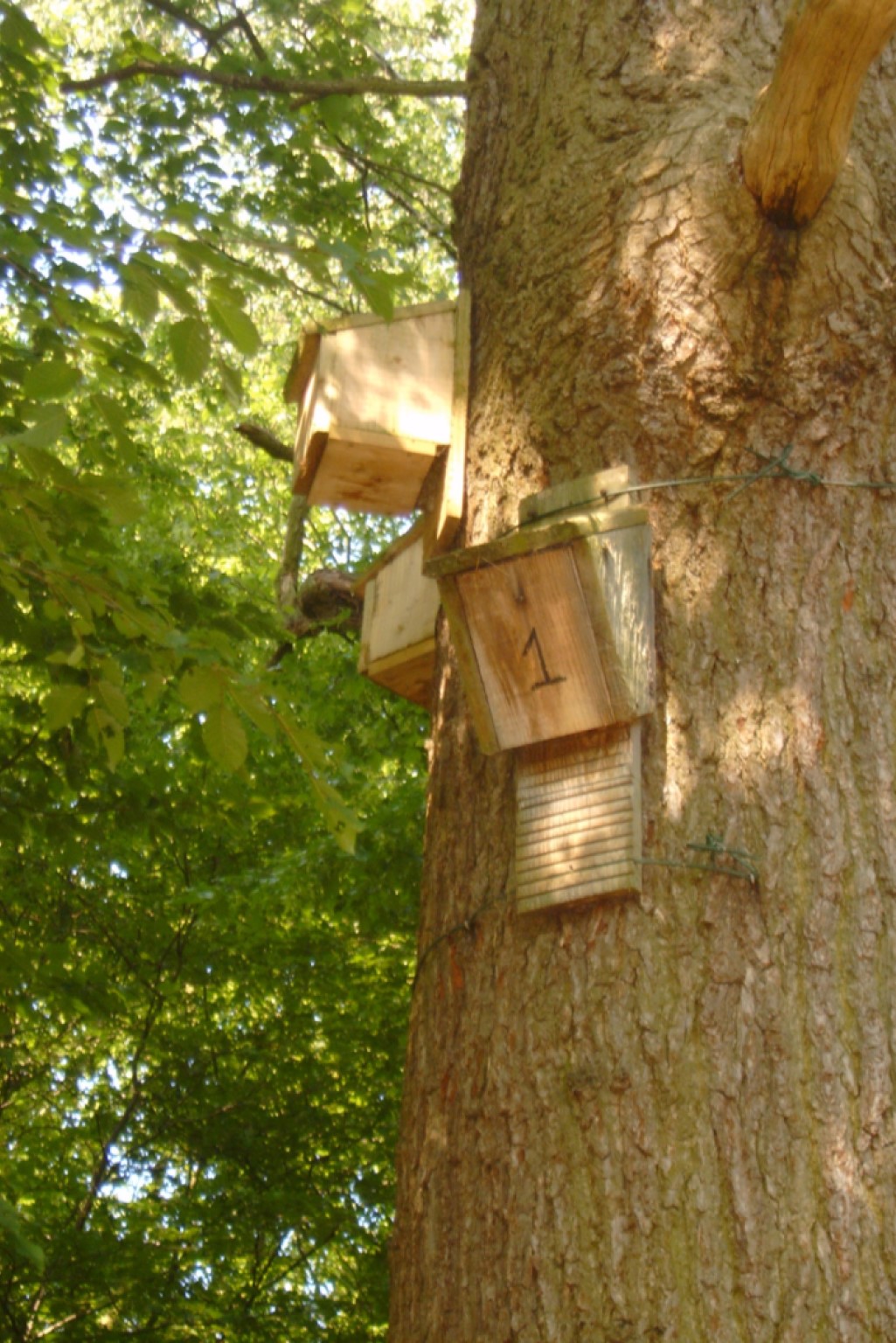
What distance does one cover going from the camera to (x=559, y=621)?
2.12m

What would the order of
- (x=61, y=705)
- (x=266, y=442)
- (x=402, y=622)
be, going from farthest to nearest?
(x=266, y=442)
(x=402, y=622)
(x=61, y=705)

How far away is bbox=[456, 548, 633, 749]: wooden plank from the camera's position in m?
2.04

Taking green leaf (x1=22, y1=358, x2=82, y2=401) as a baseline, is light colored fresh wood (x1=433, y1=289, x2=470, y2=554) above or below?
above

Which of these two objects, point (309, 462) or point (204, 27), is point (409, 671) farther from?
point (204, 27)

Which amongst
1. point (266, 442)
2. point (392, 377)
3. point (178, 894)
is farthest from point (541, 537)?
point (266, 442)

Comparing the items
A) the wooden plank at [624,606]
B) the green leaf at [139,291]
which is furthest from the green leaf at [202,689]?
the wooden plank at [624,606]

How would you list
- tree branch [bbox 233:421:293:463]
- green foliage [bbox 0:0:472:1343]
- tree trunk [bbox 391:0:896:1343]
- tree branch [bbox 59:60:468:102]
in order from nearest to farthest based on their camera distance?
tree trunk [bbox 391:0:896:1343], green foliage [bbox 0:0:472:1343], tree branch [bbox 59:60:468:102], tree branch [bbox 233:421:293:463]

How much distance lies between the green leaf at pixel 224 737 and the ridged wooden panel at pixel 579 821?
0.69m

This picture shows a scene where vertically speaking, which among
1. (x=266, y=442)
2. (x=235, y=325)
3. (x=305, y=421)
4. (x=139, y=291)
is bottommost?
(x=235, y=325)

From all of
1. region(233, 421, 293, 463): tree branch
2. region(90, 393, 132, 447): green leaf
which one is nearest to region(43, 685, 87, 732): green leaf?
region(90, 393, 132, 447): green leaf

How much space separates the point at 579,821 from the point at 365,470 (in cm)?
115

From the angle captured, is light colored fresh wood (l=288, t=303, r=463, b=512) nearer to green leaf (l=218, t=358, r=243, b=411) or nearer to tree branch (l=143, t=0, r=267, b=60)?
green leaf (l=218, t=358, r=243, b=411)

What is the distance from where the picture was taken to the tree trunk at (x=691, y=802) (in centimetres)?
170

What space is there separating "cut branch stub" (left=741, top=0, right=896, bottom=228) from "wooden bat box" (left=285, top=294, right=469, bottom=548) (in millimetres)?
690
